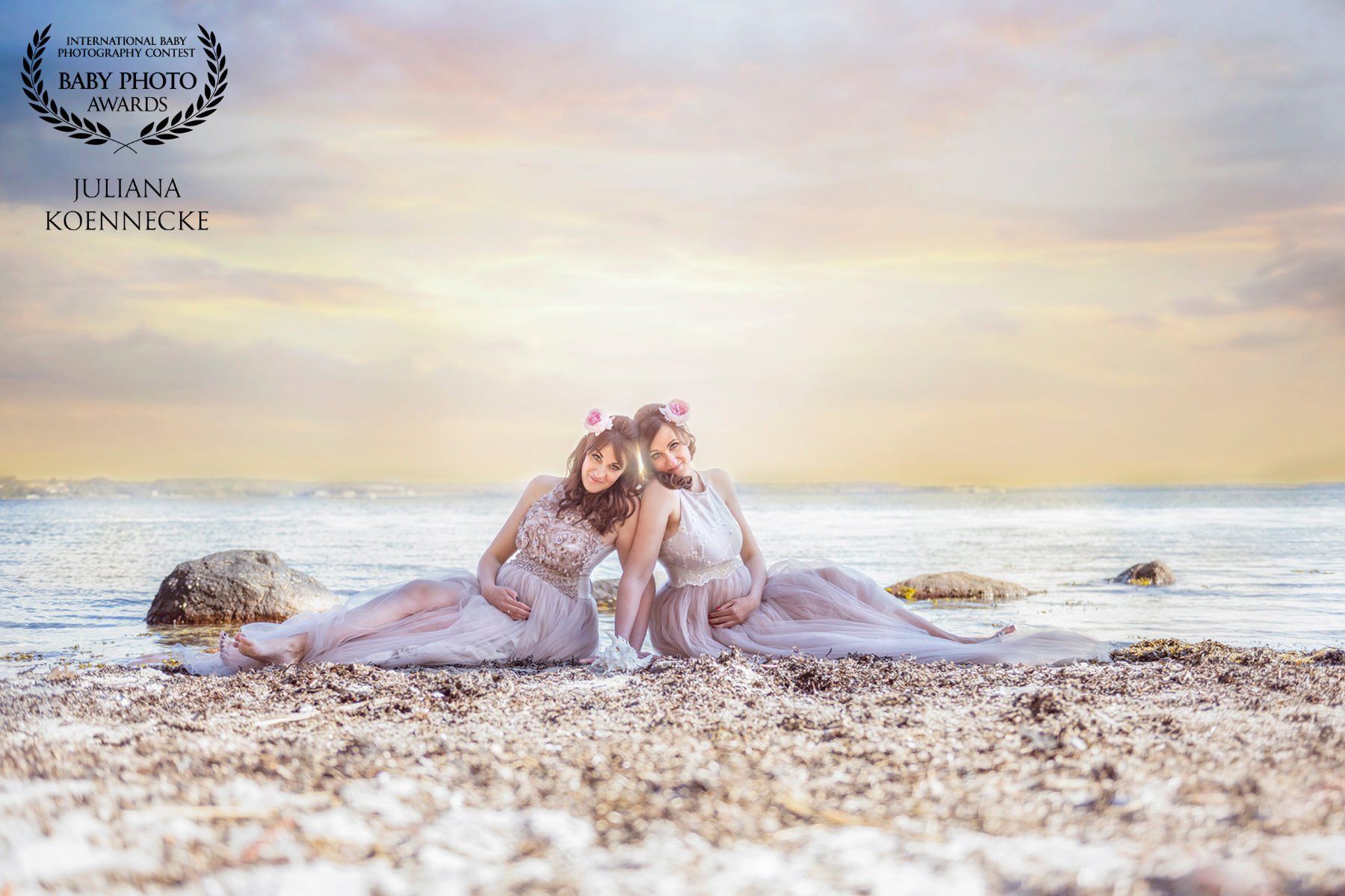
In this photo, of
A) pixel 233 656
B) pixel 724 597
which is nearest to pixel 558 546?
pixel 724 597

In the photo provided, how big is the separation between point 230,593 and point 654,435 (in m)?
5.97

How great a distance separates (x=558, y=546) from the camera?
22.6 feet

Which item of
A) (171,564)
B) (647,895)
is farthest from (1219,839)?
(171,564)

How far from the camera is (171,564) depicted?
705 inches

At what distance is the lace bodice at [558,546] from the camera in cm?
689

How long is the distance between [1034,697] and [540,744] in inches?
83.1

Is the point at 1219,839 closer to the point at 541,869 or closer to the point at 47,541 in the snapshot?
the point at 541,869

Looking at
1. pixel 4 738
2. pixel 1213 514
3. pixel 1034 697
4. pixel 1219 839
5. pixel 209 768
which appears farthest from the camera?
pixel 1213 514

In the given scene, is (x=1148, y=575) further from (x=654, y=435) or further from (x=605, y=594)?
(x=654, y=435)

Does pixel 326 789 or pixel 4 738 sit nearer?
pixel 326 789

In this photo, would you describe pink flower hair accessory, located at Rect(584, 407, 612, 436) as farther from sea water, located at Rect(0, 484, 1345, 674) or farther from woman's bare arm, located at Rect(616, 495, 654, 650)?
sea water, located at Rect(0, 484, 1345, 674)

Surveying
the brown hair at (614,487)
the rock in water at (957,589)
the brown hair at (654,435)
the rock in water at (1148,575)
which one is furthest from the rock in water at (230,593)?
the rock in water at (1148,575)

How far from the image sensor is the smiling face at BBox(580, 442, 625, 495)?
6758 millimetres

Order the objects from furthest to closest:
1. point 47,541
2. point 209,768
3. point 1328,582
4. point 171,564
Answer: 1. point 47,541
2. point 171,564
3. point 1328,582
4. point 209,768
